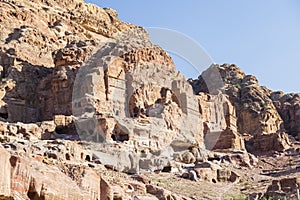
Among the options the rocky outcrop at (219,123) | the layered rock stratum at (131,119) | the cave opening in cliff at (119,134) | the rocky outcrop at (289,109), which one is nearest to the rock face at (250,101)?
the rocky outcrop at (289,109)

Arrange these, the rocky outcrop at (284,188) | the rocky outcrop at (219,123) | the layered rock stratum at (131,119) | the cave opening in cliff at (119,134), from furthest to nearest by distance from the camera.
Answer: the rocky outcrop at (219,123) < the cave opening in cliff at (119,134) < the layered rock stratum at (131,119) < the rocky outcrop at (284,188)

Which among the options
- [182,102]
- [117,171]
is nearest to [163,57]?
[182,102]

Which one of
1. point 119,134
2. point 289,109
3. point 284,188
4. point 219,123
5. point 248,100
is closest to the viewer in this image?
point 284,188

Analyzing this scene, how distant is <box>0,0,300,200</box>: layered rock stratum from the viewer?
44.8m

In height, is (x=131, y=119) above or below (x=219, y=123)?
below

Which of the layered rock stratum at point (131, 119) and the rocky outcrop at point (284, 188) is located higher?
the layered rock stratum at point (131, 119)

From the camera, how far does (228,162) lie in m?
60.1

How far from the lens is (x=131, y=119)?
55969 millimetres

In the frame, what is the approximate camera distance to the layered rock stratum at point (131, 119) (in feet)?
147

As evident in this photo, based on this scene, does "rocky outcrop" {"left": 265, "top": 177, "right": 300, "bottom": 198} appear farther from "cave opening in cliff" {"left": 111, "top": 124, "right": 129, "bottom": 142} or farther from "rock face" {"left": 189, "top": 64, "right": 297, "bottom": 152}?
"rock face" {"left": 189, "top": 64, "right": 297, "bottom": 152}

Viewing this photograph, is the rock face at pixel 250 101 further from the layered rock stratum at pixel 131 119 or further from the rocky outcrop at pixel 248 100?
the layered rock stratum at pixel 131 119

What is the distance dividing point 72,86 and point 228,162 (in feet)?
53.1

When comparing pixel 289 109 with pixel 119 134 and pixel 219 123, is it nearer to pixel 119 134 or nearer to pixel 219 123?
pixel 219 123

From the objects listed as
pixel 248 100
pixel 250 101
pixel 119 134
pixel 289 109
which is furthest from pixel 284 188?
pixel 289 109
